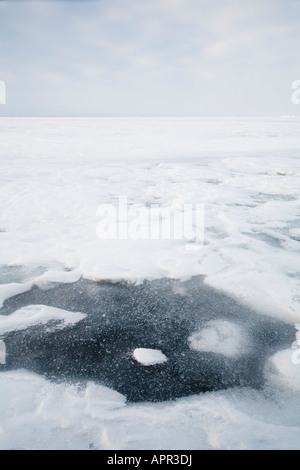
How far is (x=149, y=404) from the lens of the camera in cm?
143

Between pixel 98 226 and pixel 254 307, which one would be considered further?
pixel 98 226

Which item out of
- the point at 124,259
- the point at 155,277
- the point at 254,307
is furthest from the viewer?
the point at 124,259

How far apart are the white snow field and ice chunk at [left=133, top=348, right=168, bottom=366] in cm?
24

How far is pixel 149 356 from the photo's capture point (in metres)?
1.71

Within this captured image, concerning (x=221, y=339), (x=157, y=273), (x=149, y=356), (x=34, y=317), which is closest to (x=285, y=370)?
(x=221, y=339)

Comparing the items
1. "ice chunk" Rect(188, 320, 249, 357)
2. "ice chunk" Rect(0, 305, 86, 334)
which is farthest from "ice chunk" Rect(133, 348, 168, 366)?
"ice chunk" Rect(0, 305, 86, 334)

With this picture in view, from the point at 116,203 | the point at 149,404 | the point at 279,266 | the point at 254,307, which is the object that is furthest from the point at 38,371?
the point at 116,203

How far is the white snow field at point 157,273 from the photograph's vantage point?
1.31 meters

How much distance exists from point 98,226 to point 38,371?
232cm

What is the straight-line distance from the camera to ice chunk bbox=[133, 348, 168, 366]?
5.48 ft

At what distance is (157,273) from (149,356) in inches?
40.7

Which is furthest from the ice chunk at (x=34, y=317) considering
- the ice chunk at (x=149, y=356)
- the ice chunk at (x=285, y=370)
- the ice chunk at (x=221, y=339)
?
the ice chunk at (x=285, y=370)
